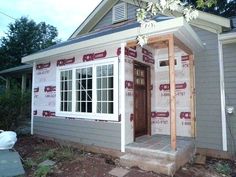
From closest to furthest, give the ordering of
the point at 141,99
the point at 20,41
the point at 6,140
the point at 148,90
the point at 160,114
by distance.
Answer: the point at 6,140 < the point at 141,99 < the point at 148,90 < the point at 160,114 < the point at 20,41

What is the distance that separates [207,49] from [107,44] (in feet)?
9.29

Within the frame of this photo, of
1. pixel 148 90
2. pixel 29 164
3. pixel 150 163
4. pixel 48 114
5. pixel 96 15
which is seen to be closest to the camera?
pixel 150 163

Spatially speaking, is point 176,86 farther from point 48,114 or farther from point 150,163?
point 48,114

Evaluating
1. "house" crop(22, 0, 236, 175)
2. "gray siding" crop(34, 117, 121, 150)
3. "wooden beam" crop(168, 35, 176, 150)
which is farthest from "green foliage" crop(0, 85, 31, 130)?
"wooden beam" crop(168, 35, 176, 150)

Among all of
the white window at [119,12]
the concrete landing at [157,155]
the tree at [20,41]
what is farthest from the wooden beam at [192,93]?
the tree at [20,41]

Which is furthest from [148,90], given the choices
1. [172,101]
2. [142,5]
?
[142,5]

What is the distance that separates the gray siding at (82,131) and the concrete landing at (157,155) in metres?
0.57

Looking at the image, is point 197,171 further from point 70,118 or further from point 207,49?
point 70,118

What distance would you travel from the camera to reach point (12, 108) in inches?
344

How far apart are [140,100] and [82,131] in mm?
1951

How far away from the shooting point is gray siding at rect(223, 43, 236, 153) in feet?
20.7

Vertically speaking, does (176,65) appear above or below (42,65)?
below

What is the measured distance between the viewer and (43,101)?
8.53 m

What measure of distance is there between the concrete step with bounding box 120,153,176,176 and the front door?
1256 mm
